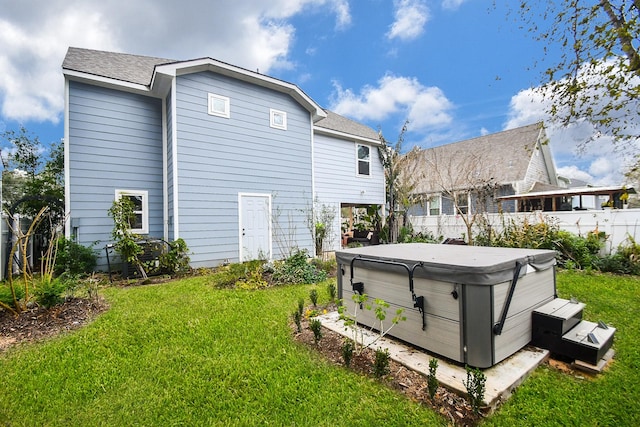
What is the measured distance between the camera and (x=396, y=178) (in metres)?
11.6

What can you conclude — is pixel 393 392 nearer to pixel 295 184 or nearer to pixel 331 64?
pixel 295 184

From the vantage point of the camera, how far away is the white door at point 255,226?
317 inches

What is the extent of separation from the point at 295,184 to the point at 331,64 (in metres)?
6.11

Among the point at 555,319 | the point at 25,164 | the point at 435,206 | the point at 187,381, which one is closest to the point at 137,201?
the point at 25,164

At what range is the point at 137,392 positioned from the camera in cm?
224

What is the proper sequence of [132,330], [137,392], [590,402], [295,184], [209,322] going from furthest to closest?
1. [295,184]
2. [209,322]
3. [132,330]
4. [137,392]
5. [590,402]

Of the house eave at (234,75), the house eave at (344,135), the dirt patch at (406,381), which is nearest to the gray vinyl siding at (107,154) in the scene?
the house eave at (234,75)

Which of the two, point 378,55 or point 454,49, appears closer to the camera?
point 454,49

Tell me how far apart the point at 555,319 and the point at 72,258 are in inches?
342

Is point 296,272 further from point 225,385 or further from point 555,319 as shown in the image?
point 555,319

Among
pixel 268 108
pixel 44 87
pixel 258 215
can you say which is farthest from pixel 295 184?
pixel 44 87

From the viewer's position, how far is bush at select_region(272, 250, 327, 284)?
19.2ft

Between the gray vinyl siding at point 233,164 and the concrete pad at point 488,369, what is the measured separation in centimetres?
576

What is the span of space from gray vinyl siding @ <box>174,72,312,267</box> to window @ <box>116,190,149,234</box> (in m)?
1.40
